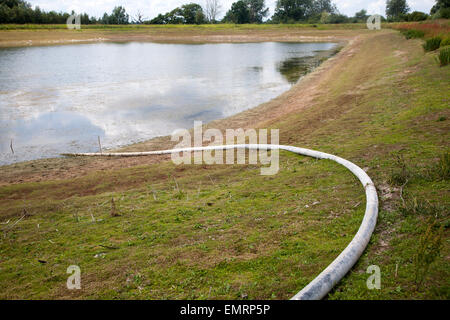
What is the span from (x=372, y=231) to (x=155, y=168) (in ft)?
22.9

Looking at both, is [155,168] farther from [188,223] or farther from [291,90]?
[291,90]

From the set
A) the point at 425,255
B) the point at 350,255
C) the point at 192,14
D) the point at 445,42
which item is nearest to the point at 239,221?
the point at 350,255

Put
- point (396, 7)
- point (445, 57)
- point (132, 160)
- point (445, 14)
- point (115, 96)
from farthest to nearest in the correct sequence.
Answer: point (396, 7) → point (445, 14) → point (115, 96) → point (445, 57) → point (132, 160)

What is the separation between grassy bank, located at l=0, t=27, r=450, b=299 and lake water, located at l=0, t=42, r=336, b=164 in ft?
11.8

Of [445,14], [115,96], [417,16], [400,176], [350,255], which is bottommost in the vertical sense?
[350,255]

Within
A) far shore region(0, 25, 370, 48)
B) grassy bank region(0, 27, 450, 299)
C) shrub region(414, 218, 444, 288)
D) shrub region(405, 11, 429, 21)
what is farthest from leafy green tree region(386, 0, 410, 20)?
shrub region(414, 218, 444, 288)

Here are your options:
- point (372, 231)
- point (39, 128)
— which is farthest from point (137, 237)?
point (39, 128)

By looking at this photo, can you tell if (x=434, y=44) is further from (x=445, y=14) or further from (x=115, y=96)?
(x=445, y=14)

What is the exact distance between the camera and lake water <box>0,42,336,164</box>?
15.2 meters

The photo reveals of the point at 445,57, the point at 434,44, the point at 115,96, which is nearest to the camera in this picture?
the point at 445,57

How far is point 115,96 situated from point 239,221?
18.2 metres

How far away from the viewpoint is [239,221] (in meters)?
6.36

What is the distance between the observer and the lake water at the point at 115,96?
1524cm

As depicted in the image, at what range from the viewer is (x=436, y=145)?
806 centimetres
